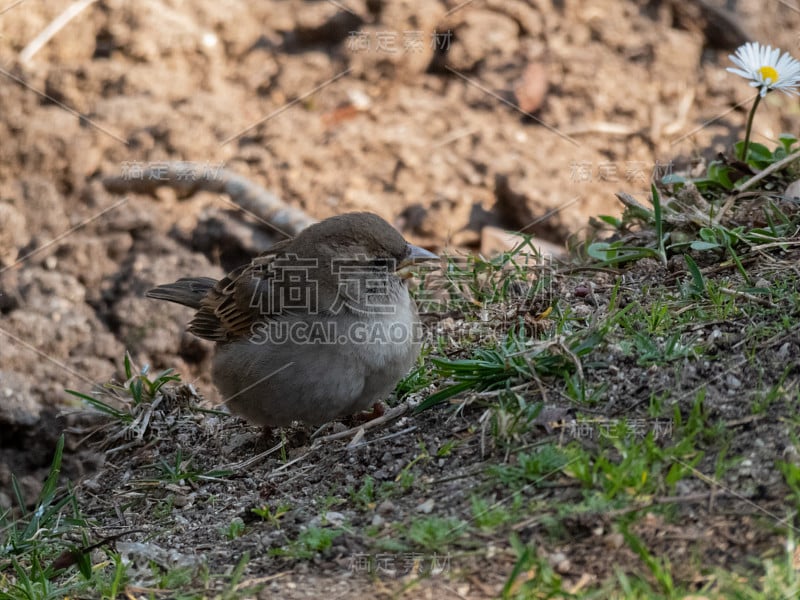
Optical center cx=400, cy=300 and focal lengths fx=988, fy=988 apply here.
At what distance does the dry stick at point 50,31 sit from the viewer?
24.6ft

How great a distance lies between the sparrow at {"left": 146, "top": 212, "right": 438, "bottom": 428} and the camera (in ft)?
14.5

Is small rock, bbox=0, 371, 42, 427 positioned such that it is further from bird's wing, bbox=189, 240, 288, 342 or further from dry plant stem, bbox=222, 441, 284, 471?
dry plant stem, bbox=222, 441, 284, 471

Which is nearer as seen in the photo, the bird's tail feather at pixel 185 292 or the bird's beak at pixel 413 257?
the bird's beak at pixel 413 257

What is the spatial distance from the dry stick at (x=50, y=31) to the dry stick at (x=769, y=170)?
514 centimetres

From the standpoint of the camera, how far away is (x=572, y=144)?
7621 mm

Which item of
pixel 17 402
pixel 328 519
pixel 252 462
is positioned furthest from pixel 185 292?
pixel 328 519

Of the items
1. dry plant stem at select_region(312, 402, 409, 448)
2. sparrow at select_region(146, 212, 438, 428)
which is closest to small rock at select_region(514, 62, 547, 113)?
sparrow at select_region(146, 212, 438, 428)

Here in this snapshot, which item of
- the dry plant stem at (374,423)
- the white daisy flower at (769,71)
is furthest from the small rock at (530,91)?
the dry plant stem at (374,423)

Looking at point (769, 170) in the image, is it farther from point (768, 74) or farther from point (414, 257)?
point (414, 257)

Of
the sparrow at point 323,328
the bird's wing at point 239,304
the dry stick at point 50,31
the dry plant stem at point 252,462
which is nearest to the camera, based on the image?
the sparrow at point 323,328

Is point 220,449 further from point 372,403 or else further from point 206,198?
point 206,198

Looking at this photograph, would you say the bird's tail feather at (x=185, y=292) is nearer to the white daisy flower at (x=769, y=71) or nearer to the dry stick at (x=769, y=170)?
the dry stick at (x=769, y=170)

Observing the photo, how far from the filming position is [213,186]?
723 centimetres

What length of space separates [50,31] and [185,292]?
301 cm
